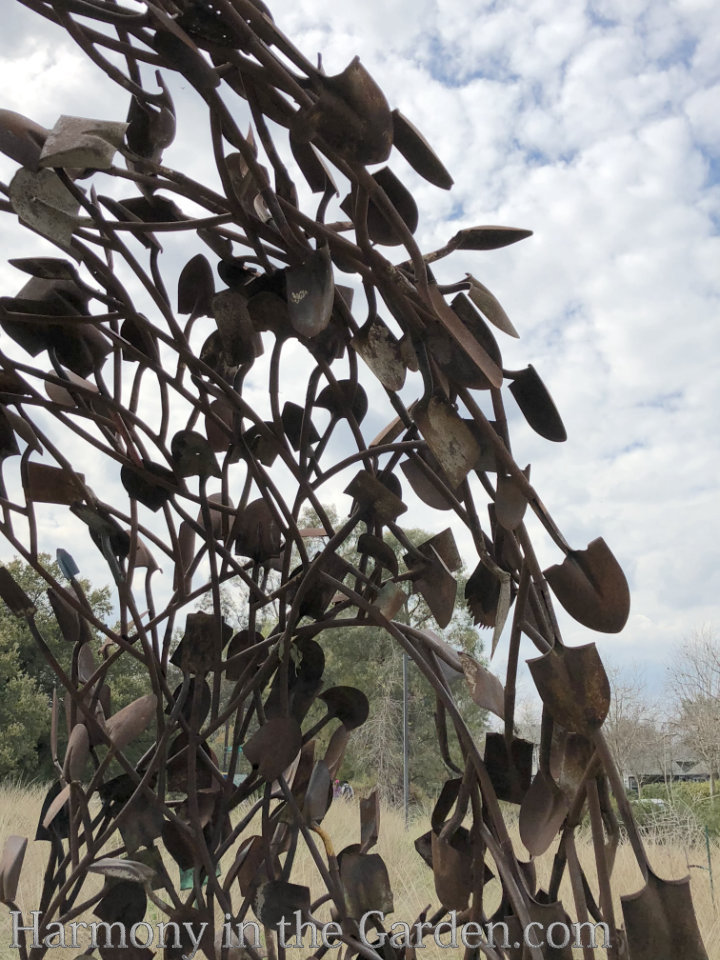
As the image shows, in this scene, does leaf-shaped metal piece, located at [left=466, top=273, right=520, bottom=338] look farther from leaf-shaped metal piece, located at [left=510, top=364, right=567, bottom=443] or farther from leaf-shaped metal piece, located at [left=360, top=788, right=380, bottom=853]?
leaf-shaped metal piece, located at [left=360, top=788, right=380, bottom=853]

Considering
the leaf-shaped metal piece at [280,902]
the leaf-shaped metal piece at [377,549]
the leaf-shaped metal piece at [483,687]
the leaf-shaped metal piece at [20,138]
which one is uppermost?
the leaf-shaped metal piece at [20,138]

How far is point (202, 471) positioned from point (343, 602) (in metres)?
0.08

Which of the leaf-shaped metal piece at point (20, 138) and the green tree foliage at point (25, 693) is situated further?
the green tree foliage at point (25, 693)

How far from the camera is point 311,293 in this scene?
0.22 metres

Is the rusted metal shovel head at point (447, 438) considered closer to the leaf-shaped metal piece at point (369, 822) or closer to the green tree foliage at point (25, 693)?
the leaf-shaped metal piece at point (369, 822)

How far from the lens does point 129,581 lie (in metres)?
0.33

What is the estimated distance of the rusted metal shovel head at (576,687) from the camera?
19 centimetres

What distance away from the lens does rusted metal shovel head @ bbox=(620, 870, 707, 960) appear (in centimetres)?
19

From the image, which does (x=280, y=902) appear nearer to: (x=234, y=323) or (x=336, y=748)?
(x=336, y=748)

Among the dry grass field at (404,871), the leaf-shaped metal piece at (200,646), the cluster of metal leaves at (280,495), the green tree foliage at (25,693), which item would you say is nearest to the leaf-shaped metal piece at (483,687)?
the cluster of metal leaves at (280,495)

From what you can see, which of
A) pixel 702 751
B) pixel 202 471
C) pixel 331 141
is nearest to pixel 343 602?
pixel 202 471

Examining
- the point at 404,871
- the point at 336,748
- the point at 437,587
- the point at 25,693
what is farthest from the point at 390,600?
the point at 25,693

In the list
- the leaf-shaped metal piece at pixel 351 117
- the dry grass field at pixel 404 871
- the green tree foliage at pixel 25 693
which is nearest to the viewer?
the leaf-shaped metal piece at pixel 351 117

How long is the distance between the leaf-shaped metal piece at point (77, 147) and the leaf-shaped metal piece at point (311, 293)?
0.06 metres
